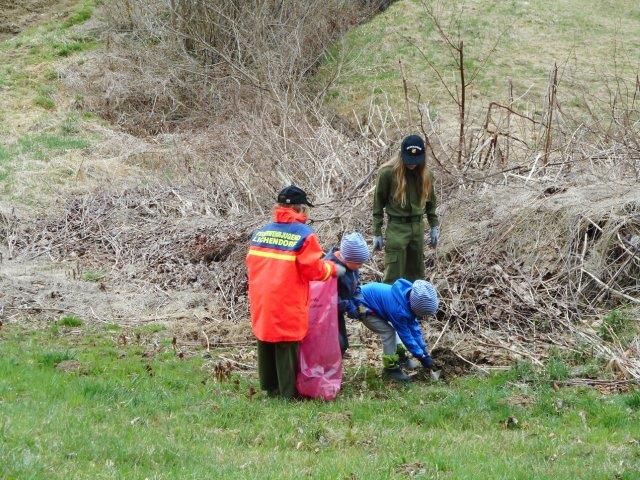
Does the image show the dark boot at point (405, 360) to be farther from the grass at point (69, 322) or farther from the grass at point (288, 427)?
the grass at point (69, 322)

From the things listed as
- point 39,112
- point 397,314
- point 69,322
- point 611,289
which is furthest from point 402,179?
point 39,112

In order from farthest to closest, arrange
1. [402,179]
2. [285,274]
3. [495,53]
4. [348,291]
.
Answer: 1. [495,53]
2. [402,179]
3. [348,291]
4. [285,274]

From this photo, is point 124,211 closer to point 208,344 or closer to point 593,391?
point 208,344

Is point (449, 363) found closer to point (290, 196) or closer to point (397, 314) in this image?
point (397, 314)

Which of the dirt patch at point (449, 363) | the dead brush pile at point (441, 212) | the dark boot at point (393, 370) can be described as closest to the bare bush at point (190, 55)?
the dead brush pile at point (441, 212)

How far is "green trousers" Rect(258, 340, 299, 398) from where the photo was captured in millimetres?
7117

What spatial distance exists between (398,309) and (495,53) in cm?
2082

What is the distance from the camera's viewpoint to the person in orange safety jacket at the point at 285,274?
6902 mm

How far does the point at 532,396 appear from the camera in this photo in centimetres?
709

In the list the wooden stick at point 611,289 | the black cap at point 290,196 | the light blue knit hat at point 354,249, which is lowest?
the wooden stick at point 611,289

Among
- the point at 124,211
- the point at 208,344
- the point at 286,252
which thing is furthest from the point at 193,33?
the point at 286,252

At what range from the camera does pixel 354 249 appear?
283 inches

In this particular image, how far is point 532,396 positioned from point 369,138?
726cm

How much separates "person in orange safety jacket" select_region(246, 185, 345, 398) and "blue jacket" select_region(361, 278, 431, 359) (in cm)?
64
